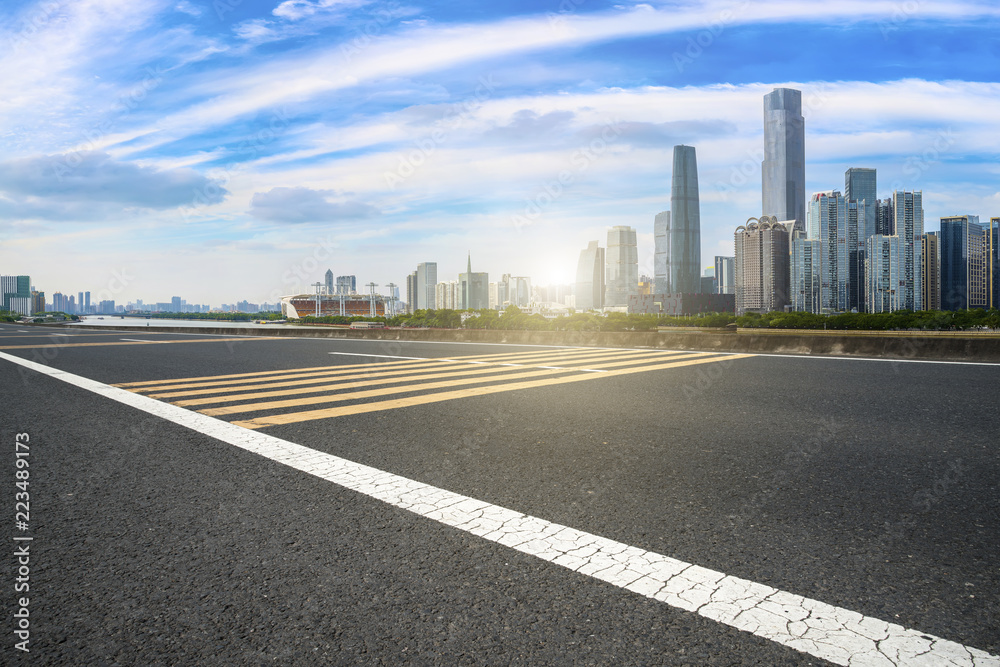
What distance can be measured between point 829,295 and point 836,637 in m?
209

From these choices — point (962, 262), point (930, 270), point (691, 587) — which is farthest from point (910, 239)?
point (691, 587)

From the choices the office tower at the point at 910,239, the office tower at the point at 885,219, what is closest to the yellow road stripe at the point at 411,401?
the office tower at the point at 910,239

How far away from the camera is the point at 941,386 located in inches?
329

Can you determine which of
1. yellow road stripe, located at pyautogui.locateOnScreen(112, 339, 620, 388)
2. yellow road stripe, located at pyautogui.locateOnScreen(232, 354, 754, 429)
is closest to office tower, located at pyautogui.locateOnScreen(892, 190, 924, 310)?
yellow road stripe, located at pyautogui.locateOnScreen(112, 339, 620, 388)

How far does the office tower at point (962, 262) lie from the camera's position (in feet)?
504

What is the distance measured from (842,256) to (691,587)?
21164 cm

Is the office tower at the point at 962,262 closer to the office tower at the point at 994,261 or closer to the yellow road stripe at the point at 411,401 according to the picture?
the office tower at the point at 994,261

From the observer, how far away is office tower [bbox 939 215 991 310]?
504 feet

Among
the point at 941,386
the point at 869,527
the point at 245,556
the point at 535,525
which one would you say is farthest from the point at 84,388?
the point at 941,386

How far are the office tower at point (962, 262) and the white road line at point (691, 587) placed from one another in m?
184

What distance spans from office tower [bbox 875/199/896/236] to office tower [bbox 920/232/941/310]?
11.7 meters

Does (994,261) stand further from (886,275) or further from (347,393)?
(347,393)

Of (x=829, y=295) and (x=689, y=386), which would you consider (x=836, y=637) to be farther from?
(x=829, y=295)

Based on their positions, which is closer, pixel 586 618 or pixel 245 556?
pixel 586 618
